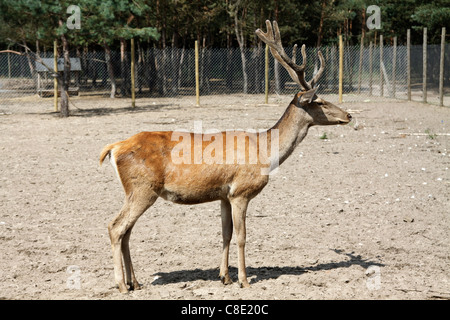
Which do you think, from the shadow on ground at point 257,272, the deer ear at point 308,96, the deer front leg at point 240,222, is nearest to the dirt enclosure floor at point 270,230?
the shadow on ground at point 257,272

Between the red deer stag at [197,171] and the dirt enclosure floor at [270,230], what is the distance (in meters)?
0.49

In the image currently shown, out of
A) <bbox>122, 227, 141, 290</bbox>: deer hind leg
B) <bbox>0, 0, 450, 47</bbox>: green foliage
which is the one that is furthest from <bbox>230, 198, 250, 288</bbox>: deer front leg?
<bbox>0, 0, 450, 47</bbox>: green foliage

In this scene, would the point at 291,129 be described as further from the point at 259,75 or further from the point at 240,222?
the point at 259,75

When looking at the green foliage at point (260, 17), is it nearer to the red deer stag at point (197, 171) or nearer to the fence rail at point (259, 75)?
the fence rail at point (259, 75)

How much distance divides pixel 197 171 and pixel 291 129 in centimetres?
100

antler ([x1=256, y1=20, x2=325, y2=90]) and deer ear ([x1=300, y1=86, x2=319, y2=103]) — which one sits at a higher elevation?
antler ([x1=256, y1=20, x2=325, y2=90])

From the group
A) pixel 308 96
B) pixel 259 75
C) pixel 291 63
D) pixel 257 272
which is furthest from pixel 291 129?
pixel 259 75

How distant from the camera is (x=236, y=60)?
3438cm

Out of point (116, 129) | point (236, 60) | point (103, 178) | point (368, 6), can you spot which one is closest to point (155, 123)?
point (116, 129)

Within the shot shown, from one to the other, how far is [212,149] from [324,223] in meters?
2.37

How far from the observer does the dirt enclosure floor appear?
5.12m

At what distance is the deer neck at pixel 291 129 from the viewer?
17.6ft

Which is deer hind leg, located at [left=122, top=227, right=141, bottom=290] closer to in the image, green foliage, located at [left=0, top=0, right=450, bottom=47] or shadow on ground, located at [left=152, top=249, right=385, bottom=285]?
shadow on ground, located at [left=152, top=249, right=385, bottom=285]

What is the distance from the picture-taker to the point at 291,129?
539cm
